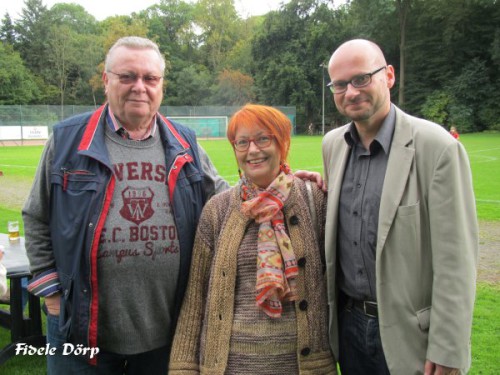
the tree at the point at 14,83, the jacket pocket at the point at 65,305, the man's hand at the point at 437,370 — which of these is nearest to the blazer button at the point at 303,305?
the man's hand at the point at 437,370

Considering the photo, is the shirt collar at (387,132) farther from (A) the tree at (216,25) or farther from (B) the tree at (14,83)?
(A) the tree at (216,25)

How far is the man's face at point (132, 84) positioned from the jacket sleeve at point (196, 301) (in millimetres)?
675

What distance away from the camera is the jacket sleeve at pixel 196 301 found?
2645mm

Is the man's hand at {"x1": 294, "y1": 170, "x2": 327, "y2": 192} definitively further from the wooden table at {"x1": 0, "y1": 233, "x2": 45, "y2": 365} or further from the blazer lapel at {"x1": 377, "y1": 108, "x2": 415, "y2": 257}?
the wooden table at {"x1": 0, "y1": 233, "x2": 45, "y2": 365}

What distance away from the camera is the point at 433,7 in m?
50.6

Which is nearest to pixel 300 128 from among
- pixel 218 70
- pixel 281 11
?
pixel 281 11

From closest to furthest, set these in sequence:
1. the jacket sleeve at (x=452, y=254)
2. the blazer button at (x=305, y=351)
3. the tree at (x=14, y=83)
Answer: the jacket sleeve at (x=452, y=254) < the blazer button at (x=305, y=351) < the tree at (x=14, y=83)

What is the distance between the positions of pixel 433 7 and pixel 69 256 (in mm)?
54768

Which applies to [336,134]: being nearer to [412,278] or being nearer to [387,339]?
[412,278]

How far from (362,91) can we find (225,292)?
4.06 ft

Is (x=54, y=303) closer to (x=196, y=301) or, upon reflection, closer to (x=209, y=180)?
(x=196, y=301)

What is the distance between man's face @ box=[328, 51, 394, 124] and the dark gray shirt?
0.08 meters

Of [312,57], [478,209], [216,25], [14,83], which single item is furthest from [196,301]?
[216,25]

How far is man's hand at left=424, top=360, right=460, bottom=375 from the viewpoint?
2.36 m
